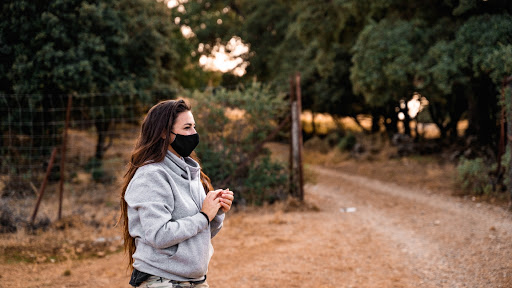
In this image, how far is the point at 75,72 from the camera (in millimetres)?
11406

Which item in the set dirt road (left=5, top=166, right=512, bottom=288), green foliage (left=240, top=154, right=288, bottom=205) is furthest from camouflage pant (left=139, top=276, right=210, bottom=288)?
green foliage (left=240, top=154, right=288, bottom=205)

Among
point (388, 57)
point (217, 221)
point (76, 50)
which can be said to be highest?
point (76, 50)

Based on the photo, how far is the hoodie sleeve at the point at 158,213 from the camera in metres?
2.19

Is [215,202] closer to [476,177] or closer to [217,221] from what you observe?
[217,221]

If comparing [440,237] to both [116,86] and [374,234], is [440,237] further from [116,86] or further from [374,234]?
[116,86]

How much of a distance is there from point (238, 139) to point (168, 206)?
7.41 meters

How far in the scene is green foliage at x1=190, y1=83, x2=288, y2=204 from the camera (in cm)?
954

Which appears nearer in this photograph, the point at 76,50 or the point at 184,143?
the point at 184,143

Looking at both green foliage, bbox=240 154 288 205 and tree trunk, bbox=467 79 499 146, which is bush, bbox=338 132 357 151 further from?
green foliage, bbox=240 154 288 205

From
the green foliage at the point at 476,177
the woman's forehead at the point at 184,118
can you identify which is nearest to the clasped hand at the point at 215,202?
the woman's forehead at the point at 184,118

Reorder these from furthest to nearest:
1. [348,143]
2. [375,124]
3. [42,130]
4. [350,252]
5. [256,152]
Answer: [375,124] → [348,143] → [42,130] → [256,152] → [350,252]

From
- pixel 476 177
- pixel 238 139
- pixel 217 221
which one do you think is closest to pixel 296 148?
pixel 238 139

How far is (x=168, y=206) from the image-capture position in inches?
89.4

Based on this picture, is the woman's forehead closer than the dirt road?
Yes
